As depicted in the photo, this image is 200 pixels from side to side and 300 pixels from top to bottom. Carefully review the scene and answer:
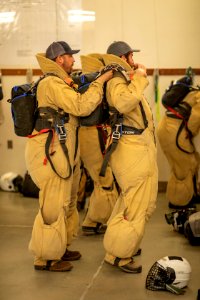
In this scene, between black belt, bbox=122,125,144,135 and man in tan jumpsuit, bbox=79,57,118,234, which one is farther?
man in tan jumpsuit, bbox=79,57,118,234

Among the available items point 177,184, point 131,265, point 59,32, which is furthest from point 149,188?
point 59,32

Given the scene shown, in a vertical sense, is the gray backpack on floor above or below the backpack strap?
below

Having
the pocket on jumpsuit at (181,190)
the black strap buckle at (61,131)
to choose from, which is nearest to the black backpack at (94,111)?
the black strap buckle at (61,131)

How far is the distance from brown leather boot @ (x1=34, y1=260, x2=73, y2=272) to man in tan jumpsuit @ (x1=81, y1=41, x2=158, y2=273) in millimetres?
355

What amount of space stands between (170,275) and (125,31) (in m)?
4.10

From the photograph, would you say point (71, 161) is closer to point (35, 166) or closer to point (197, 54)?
point (35, 166)

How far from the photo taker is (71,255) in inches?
198

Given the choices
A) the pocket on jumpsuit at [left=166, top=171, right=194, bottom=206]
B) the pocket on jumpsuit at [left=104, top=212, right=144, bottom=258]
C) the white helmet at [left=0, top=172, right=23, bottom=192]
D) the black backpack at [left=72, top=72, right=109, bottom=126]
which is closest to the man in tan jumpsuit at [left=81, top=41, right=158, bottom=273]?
the pocket on jumpsuit at [left=104, top=212, right=144, bottom=258]

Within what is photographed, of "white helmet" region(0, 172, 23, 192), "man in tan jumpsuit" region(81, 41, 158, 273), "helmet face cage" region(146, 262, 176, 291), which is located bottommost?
"white helmet" region(0, 172, 23, 192)

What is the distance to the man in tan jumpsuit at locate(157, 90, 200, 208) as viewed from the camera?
6562 millimetres

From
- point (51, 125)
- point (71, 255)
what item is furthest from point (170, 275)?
point (51, 125)

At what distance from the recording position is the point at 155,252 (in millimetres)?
5191

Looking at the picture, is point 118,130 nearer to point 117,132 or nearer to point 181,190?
point 117,132

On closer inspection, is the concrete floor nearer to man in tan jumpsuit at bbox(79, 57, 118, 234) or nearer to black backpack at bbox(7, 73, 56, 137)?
man in tan jumpsuit at bbox(79, 57, 118, 234)
